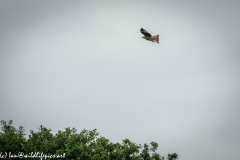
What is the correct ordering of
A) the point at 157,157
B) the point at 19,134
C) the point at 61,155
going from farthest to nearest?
the point at 19,134 < the point at 157,157 < the point at 61,155

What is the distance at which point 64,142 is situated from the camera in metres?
23.1

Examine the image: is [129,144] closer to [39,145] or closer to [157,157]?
[157,157]

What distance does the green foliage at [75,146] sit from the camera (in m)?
21.8

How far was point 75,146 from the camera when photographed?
862 inches

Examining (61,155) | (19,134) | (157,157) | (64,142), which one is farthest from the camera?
(19,134)

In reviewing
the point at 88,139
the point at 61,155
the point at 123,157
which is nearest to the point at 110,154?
the point at 123,157

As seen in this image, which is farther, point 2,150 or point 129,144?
point 129,144

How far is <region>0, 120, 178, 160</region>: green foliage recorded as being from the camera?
71.5 feet

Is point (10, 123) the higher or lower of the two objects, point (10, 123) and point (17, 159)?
the higher

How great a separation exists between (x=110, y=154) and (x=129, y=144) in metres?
2.43

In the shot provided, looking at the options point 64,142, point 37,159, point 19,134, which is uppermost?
point 19,134

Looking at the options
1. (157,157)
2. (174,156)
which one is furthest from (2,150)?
(174,156)

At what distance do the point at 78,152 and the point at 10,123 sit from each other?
41.1 feet

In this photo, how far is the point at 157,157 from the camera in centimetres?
2506
